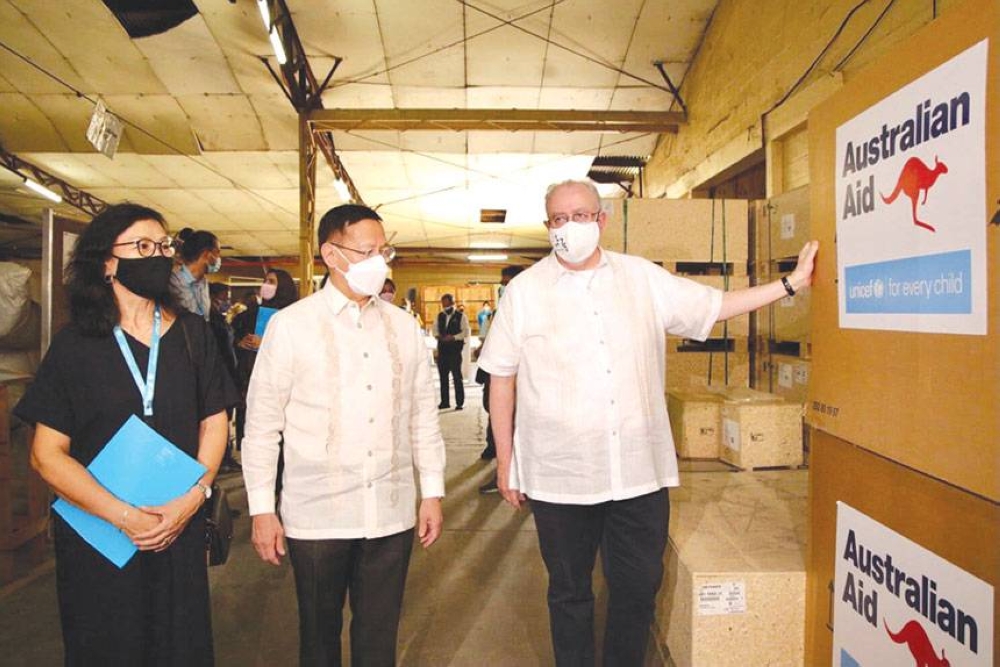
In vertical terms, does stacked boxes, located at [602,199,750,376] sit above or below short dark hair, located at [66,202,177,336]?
above

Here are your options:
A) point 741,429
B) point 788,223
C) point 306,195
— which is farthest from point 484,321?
point 741,429

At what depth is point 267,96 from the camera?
6570 millimetres

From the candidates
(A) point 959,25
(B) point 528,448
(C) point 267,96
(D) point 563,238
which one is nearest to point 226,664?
(B) point 528,448

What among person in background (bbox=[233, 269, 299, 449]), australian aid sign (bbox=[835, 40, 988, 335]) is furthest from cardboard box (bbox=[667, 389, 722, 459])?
person in background (bbox=[233, 269, 299, 449])

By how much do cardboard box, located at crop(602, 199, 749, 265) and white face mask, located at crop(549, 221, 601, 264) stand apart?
1519 millimetres

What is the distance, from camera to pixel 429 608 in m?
2.62

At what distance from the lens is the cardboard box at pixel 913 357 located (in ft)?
3.10

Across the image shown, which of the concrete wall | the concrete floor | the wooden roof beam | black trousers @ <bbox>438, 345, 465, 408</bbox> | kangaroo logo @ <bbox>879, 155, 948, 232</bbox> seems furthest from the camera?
black trousers @ <bbox>438, 345, 465, 408</bbox>

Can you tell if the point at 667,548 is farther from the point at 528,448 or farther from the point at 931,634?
the point at 931,634

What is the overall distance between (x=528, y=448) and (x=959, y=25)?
4.60 feet

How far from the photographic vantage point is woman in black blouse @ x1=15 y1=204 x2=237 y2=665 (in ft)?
4.65

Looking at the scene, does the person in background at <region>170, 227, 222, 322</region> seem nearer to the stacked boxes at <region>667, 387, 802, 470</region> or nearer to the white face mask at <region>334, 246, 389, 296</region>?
the white face mask at <region>334, 246, 389, 296</region>

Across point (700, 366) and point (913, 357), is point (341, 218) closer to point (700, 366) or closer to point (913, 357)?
point (913, 357)

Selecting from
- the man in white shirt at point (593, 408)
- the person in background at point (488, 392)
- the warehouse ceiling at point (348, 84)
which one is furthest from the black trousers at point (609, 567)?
the warehouse ceiling at point (348, 84)
